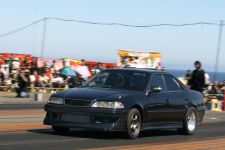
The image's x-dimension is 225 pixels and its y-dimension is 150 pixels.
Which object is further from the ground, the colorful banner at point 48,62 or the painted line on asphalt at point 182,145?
the colorful banner at point 48,62

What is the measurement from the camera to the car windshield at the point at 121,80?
10891mm

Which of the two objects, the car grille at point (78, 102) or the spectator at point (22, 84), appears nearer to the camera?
the car grille at point (78, 102)

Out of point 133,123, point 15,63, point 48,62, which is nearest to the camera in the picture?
point 133,123

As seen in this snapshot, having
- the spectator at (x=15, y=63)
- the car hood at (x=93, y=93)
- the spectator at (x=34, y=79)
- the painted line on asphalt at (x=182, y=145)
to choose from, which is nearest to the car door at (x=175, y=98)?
the painted line on asphalt at (x=182, y=145)

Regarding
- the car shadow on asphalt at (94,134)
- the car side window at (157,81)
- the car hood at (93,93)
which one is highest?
the car side window at (157,81)

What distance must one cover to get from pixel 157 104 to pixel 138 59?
26469 millimetres

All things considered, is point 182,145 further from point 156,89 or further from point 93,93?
point 93,93

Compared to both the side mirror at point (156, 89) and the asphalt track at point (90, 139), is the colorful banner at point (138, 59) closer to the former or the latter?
the asphalt track at point (90, 139)

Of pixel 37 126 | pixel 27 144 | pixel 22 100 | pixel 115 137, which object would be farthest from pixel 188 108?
pixel 22 100

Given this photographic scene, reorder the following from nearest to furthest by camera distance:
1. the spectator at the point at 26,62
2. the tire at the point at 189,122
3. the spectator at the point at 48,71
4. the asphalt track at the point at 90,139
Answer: the asphalt track at the point at 90,139, the tire at the point at 189,122, the spectator at the point at 26,62, the spectator at the point at 48,71

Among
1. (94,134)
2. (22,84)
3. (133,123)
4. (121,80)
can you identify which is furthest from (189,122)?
(22,84)

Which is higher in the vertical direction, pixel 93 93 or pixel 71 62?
pixel 93 93

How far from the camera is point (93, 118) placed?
9.76 m

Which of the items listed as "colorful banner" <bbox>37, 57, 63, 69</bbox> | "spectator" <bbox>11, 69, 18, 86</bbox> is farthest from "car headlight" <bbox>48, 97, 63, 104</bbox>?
"colorful banner" <bbox>37, 57, 63, 69</bbox>
